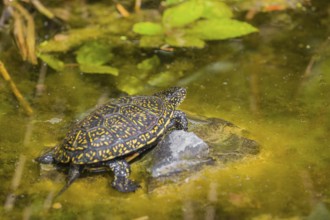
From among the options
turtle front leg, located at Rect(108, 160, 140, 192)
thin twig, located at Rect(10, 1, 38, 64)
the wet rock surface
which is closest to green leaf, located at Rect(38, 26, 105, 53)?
thin twig, located at Rect(10, 1, 38, 64)

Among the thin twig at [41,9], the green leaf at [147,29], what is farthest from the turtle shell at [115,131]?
the thin twig at [41,9]

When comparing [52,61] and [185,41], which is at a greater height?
[185,41]

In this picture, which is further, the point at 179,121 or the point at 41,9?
the point at 41,9

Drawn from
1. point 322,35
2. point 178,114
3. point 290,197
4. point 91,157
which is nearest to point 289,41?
point 322,35

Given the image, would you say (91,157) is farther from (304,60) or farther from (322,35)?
(322,35)

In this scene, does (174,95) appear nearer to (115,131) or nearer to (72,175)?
(115,131)

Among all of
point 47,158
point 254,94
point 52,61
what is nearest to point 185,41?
point 254,94
